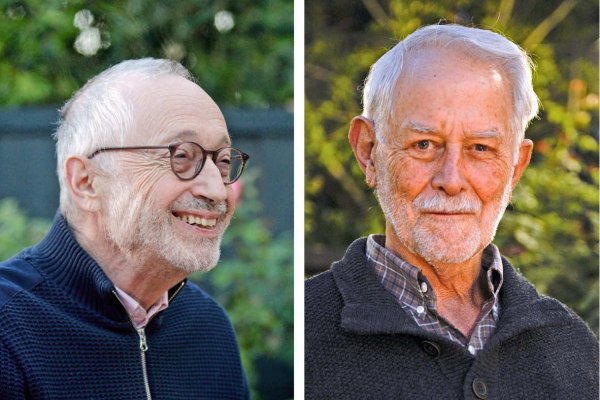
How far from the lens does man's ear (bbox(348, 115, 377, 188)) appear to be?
2244mm

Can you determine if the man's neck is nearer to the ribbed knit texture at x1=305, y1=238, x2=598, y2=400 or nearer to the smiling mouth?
the ribbed knit texture at x1=305, y1=238, x2=598, y2=400

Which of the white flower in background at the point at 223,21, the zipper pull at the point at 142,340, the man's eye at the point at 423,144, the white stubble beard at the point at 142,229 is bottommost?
the zipper pull at the point at 142,340

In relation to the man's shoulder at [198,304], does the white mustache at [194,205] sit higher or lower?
higher

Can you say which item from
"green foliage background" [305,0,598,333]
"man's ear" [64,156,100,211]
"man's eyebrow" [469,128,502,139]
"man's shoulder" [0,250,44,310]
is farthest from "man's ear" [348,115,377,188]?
"man's shoulder" [0,250,44,310]

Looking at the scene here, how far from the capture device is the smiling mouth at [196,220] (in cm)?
227

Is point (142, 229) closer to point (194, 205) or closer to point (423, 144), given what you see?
point (194, 205)

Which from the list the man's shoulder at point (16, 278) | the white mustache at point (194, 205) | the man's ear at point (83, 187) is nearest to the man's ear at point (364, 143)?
the white mustache at point (194, 205)

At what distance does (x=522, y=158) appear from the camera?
225cm

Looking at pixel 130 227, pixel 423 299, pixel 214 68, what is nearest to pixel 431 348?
pixel 423 299

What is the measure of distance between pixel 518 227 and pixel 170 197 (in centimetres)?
95

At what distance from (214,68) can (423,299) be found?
1259mm

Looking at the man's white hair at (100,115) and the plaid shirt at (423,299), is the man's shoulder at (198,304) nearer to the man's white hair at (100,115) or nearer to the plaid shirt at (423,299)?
the man's white hair at (100,115)

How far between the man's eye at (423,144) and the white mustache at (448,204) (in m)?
0.11

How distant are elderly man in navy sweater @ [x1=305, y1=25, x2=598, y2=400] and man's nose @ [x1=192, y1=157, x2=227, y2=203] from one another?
35 cm
